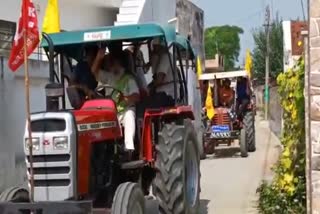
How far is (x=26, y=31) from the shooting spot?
22.0 ft

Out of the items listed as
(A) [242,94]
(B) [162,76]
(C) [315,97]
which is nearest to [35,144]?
(B) [162,76]

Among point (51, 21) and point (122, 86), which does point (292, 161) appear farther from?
point (51, 21)

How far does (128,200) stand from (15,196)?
1202 mm

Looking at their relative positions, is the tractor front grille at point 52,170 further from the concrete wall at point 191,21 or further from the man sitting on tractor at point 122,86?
the concrete wall at point 191,21

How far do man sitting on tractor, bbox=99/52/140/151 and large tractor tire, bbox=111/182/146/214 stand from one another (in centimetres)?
107

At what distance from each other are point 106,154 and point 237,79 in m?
11.9

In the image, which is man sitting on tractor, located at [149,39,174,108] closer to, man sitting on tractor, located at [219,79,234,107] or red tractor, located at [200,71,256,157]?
red tractor, located at [200,71,256,157]

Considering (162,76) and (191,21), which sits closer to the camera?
(162,76)

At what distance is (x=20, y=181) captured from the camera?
10.6 meters

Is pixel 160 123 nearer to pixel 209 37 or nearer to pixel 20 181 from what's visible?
pixel 20 181

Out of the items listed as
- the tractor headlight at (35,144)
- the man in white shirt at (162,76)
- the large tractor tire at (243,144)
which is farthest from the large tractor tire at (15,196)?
the large tractor tire at (243,144)

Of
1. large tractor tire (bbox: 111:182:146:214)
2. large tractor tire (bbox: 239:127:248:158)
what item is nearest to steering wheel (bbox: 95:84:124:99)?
large tractor tire (bbox: 111:182:146:214)

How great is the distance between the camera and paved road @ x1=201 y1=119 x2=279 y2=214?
10484 millimetres

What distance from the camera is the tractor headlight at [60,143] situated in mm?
6459
